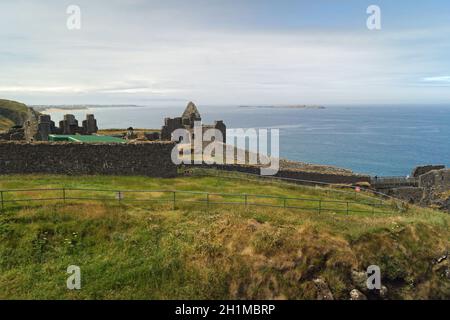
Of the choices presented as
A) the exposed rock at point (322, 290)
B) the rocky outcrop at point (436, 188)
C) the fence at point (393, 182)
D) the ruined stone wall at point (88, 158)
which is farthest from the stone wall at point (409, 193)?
the exposed rock at point (322, 290)

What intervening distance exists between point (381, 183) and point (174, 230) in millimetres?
31111

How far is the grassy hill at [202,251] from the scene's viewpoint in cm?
1524

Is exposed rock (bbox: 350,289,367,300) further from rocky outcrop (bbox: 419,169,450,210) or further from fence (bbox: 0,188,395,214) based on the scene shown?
rocky outcrop (bbox: 419,169,450,210)

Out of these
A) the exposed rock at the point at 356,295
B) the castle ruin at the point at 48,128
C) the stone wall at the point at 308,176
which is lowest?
the exposed rock at the point at 356,295

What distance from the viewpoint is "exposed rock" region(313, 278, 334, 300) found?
16062 millimetres

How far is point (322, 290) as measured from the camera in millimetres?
16281

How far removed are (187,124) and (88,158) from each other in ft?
75.1

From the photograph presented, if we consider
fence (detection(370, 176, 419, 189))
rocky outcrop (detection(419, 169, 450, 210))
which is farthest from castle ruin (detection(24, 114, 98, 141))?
rocky outcrop (detection(419, 169, 450, 210))

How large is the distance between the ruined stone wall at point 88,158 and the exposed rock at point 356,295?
49.1ft

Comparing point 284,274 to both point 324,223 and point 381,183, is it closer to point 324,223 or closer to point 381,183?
point 324,223

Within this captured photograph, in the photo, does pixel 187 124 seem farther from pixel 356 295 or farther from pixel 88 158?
pixel 356 295

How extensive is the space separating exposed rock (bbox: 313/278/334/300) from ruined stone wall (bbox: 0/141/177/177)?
46.0 feet

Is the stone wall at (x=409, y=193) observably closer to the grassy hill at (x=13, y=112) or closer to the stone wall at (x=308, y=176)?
the stone wall at (x=308, y=176)

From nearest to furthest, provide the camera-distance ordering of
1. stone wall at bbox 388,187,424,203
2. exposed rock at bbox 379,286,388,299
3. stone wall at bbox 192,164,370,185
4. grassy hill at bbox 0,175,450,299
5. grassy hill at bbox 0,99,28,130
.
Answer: grassy hill at bbox 0,175,450,299, exposed rock at bbox 379,286,388,299, stone wall at bbox 192,164,370,185, stone wall at bbox 388,187,424,203, grassy hill at bbox 0,99,28,130
